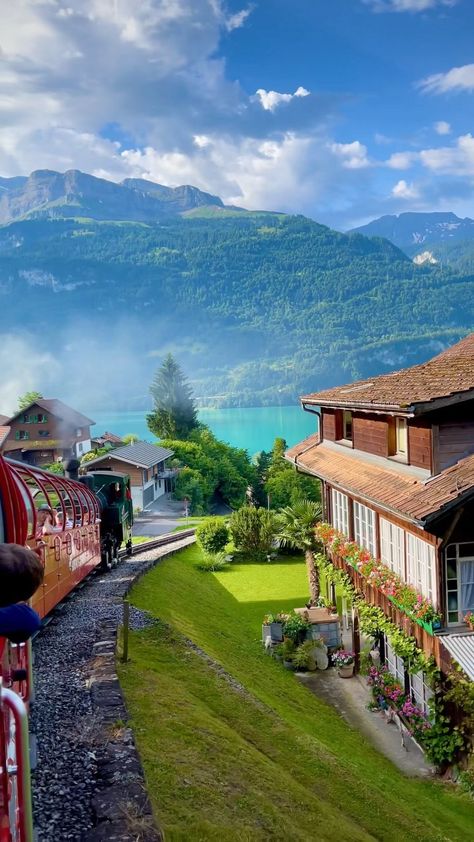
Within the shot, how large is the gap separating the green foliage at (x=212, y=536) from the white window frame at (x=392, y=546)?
1925cm

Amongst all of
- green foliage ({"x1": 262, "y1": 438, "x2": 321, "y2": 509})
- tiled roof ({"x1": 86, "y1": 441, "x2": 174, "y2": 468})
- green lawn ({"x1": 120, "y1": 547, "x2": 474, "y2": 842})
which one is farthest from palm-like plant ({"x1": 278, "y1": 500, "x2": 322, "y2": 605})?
tiled roof ({"x1": 86, "y1": 441, "x2": 174, "y2": 468})

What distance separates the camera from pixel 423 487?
1229 centimetres

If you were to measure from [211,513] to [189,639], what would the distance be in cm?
4236

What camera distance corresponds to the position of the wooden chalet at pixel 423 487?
11.6m

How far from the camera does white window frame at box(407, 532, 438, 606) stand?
12.1m

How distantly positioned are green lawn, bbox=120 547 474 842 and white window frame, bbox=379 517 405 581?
147 inches

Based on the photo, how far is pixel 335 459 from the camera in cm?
1834

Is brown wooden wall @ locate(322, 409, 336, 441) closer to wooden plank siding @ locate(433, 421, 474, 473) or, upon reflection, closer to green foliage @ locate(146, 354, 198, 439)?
wooden plank siding @ locate(433, 421, 474, 473)

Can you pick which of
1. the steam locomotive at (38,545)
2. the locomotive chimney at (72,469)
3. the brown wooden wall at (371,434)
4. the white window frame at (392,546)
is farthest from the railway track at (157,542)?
the white window frame at (392,546)

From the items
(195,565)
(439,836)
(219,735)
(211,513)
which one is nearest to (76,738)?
(219,735)

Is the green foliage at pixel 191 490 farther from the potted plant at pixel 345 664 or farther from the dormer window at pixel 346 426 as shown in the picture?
the potted plant at pixel 345 664

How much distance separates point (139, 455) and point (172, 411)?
982 inches

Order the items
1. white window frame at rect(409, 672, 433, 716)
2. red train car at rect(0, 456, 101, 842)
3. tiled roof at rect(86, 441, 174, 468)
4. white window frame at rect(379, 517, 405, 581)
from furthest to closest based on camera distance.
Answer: tiled roof at rect(86, 441, 174, 468) → white window frame at rect(379, 517, 405, 581) → white window frame at rect(409, 672, 433, 716) → red train car at rect(0, 456, 101, 842)

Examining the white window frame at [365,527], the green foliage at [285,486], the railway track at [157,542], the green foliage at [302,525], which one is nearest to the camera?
the white window frame at [365,527]
